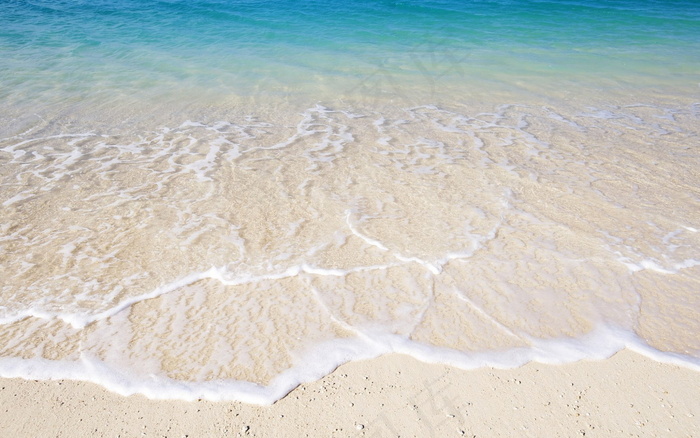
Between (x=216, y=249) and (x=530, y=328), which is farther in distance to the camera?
(x=216, y=249)

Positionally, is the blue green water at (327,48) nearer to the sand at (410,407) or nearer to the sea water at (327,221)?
the sea water at (327,221)

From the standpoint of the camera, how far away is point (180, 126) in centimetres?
613

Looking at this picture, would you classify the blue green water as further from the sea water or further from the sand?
the sand

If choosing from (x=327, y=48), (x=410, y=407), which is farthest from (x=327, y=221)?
(x=327, y=48)

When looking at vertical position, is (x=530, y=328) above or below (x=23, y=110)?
above

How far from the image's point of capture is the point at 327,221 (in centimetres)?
376

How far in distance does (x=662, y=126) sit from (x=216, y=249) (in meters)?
6.34

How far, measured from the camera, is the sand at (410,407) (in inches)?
81.2

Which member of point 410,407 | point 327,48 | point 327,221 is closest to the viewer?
point 410,407

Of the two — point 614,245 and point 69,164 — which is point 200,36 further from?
point 614,245

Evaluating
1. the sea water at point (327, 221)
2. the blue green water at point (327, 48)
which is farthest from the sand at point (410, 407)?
the blue green water at point (327, 48)

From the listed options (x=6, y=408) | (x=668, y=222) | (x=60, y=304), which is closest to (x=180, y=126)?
(x=60, y=304)

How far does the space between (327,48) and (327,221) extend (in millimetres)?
8518

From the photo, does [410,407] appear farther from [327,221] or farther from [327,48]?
[327,48]
